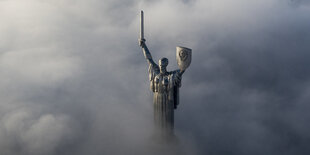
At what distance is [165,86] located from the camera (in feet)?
62.3

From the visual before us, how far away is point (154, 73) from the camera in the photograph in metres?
19.3

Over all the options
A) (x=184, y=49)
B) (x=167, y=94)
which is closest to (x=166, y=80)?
(x=167, y=94)

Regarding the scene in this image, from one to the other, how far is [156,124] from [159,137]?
32.0 inches

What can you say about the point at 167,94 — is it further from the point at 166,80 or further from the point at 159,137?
the point at 159,137

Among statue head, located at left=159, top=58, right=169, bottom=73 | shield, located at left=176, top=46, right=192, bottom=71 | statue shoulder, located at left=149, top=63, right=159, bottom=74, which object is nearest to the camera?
shield, located at left=176, top=46, right=192, bottom=71

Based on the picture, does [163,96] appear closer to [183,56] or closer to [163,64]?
[163,64]

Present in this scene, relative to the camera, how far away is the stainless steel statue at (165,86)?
61.9 feet

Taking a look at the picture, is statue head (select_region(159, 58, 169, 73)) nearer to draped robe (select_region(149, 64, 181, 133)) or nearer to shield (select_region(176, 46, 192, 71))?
draped robe (select_region(149, 64, 181, 133))

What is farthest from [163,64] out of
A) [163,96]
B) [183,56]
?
[163,96]

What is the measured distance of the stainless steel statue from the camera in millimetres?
18875

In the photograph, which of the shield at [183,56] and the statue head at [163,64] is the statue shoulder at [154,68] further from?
the shield at [183,56]

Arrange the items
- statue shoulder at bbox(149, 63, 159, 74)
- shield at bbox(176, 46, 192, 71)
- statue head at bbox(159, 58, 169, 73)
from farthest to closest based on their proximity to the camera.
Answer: statue shoulder at bbox(149, 63, 159, 74), statue head at bbox(159, 58, 169, 73), shield at bbox(176, 46, 192, 71)

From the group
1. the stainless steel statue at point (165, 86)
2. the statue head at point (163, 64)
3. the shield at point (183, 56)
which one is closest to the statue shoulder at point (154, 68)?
the stainless steel statue at point (165, 86)

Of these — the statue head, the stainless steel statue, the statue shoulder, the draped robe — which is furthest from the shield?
the statue shoulder
